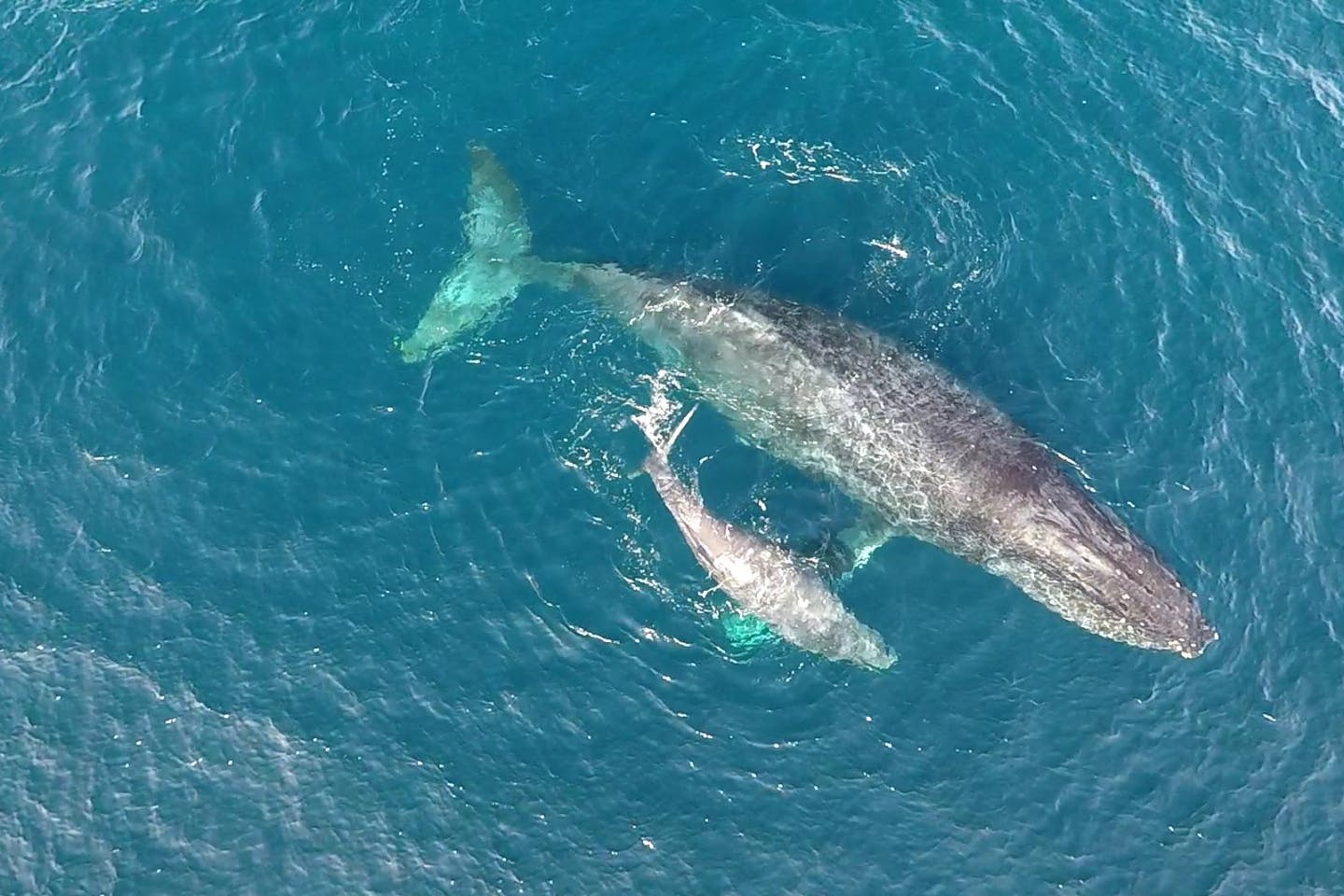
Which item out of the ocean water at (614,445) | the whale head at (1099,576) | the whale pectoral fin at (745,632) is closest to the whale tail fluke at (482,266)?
the ocean water at (614,445)

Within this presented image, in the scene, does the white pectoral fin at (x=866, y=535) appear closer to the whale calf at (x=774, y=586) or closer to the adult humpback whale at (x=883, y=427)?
the adult humpback whale at (x=883, y=427)

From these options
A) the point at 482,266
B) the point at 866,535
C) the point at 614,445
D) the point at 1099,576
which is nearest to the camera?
the point at 1099,576

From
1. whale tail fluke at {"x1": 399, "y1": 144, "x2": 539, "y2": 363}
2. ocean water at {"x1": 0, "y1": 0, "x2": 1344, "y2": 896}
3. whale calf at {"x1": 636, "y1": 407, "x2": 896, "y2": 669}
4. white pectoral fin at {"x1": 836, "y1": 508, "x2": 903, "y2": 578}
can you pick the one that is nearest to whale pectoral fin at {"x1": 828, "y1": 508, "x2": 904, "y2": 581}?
white pectoral fin at {"x1": 836, "y1": 508, "x2": 903, "y2": 578}

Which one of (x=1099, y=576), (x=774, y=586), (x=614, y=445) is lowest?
(x=1099, y=576)

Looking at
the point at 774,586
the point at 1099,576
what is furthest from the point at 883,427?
the point at 1099,576

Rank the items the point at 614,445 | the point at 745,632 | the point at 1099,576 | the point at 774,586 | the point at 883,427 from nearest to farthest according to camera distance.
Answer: the point at 1099,576, the point at 745,632, the point at 774,586, the point at 883,427, the point at 614,445

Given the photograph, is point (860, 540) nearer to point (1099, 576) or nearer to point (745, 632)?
point (745, 632)
